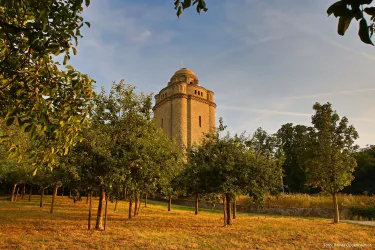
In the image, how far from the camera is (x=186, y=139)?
49.8 m

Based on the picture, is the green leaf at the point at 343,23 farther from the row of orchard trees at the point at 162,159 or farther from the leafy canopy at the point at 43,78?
the row of orchard trees at the point at 162,159

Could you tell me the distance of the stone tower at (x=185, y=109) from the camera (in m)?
50.6

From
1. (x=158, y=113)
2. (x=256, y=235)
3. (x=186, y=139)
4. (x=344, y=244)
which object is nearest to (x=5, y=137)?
(x=256, y=235)

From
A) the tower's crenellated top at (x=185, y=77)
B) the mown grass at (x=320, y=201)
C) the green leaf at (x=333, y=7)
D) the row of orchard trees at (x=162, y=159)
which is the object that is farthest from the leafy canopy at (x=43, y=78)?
the tower's crenellated top at (x=185, y=77)

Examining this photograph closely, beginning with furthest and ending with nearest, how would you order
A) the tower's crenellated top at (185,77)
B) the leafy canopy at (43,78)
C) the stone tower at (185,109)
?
1. the tower's crenellated top at (185,77)
2. the stone tower at (185,109)
3. the leafy canopy at (43,78)

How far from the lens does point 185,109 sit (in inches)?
2032

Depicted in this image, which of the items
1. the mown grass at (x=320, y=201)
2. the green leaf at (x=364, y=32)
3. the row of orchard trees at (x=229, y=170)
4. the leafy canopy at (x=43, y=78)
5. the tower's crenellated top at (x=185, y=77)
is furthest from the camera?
the tower's crenellated top at (x=185, y=77)

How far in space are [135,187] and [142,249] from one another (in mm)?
4000

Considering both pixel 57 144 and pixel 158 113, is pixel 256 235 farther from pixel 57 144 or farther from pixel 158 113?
pixel 158 113

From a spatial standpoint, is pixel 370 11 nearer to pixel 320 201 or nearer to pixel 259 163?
pixel 259 163

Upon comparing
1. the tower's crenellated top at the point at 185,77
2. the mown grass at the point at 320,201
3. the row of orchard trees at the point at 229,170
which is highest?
the tower's crenellated top at the point at 185,77

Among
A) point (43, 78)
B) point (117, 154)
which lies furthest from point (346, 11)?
point (117, 154)

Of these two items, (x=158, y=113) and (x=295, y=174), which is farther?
(x=158, y=113)

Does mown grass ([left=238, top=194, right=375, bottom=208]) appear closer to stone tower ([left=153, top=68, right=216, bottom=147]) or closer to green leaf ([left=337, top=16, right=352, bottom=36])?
stone tower ([left=153, top=68, right=216, bottom=147])
